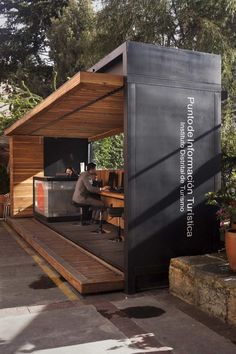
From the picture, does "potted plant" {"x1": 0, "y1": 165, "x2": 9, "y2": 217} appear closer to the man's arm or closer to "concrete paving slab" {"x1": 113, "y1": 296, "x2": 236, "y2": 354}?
the man's arm

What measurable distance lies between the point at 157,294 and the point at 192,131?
89.5 inches

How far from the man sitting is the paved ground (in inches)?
145

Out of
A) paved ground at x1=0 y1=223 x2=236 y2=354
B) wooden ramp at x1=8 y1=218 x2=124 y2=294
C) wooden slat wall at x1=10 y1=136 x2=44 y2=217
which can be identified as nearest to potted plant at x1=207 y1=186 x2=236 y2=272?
paved ground at x1=0 y1=223 x2=236 y2=354

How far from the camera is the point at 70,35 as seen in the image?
2452 cm

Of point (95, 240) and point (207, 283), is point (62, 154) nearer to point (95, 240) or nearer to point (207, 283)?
point (95, 240)

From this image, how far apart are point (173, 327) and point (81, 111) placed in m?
4.65

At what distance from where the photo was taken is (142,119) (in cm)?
543

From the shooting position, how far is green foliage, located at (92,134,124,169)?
1645 centimetres

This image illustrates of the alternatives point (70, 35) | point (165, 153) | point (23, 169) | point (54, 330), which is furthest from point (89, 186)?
point (70, 35)

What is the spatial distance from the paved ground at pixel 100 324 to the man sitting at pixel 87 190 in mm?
3687

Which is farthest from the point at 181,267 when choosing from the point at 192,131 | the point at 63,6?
the point at 63,6

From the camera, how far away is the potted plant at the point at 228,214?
4840mm

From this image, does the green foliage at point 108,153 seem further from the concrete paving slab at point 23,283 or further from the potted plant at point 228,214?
the potted plant at point 228,214

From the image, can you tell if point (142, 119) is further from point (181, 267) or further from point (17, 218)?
point (17, 218)
